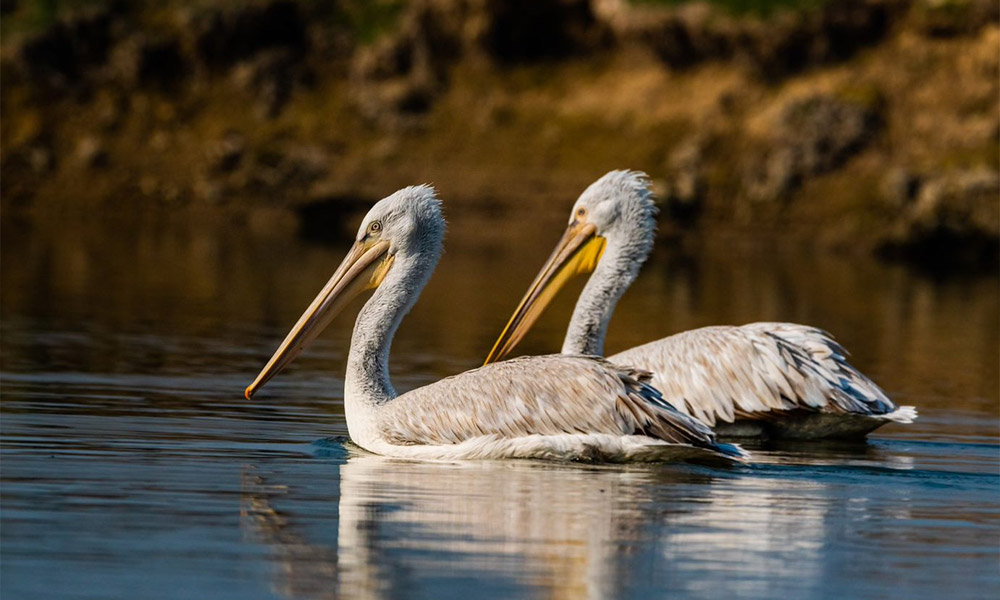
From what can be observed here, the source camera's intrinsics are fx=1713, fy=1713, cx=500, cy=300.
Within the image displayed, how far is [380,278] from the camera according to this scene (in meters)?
8.53

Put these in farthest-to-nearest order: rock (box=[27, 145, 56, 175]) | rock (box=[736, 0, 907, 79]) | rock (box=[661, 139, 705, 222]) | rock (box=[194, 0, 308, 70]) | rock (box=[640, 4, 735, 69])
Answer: rock (box=[194, 0, 308, 70]) → rock (box=[640, 4, 735, 69]) → rock (box=[736, 0, 907, 79]) → rock (box=[27, 145, 56, 175]) → rock (box=[661, 139, 705, 222])

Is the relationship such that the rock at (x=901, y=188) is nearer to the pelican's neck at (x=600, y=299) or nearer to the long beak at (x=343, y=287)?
the pelican's neck at (x=600, y=299)

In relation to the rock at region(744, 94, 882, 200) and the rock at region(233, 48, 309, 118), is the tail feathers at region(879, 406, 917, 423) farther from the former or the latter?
the rock at region(233, 48, 309, 118)

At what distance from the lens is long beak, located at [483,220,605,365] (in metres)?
9.96

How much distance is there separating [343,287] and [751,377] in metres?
2.31

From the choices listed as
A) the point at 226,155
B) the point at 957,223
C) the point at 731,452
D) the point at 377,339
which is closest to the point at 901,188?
the point at 957,223

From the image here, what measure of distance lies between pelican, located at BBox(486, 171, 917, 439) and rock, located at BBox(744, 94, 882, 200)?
25.0 m

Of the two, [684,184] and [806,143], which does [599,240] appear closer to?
[684,184]

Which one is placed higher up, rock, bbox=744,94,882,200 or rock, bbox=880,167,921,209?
rock, bbox=744,94,882,200

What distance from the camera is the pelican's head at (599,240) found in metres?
9.82

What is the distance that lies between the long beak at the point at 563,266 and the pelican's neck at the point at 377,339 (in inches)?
59.1

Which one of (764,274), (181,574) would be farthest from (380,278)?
(764,274)

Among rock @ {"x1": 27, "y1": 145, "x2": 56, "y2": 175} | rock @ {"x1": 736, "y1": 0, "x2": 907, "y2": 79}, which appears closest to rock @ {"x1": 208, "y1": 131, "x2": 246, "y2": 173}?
rock @ {"x1": 27, "y1": 145, "x2": 56, "y2": 175}

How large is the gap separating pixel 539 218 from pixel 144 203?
8439 mm
